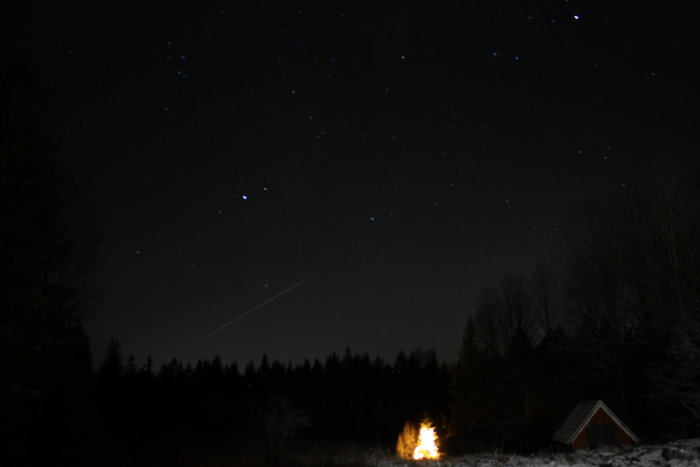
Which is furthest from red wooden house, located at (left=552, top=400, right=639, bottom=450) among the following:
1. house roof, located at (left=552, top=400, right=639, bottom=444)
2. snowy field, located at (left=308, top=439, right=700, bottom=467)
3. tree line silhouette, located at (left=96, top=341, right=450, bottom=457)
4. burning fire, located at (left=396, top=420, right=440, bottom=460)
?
tree line silhouette, located at (left=96, top=341, right=450, bottom=457)

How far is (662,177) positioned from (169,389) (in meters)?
76.0

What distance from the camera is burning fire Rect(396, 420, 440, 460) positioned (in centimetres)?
3434

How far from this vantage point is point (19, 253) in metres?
13.0

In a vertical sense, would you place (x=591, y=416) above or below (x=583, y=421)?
above

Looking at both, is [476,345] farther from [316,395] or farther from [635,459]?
[316,395]

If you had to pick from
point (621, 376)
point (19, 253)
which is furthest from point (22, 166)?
point (621, 376)

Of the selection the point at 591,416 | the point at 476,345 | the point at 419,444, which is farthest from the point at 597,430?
the point at 476,345

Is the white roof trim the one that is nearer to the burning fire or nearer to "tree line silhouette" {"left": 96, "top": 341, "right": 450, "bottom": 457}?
the burning fire

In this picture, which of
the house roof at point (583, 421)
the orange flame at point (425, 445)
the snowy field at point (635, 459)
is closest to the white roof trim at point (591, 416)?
the house roof at point (583, 421)

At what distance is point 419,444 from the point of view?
3566 centimetres

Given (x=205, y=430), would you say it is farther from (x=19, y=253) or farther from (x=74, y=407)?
(x=19, y=253)

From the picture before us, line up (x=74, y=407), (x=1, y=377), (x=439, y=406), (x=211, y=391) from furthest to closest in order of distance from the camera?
(x=211, y=391) < (x=439, y=406) < (x=74, y=407) < (x=1, y=377)

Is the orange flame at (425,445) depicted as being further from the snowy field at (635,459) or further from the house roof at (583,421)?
the snowy field at (635,459)

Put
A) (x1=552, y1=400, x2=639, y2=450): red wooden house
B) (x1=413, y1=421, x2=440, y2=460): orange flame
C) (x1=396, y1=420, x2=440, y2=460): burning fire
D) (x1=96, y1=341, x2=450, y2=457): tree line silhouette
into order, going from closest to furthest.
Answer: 1. (x1=552, y1=400, x2=639, y2=450): red wooden house
2. (x1=413, y1=421, x2=440, y2=460): orange flame
3. (x1=396, y1=420, x2=440, y2=460): burning fire
4. (x1=96, y1=341, x2=450, y2=457): tree line silhouette
